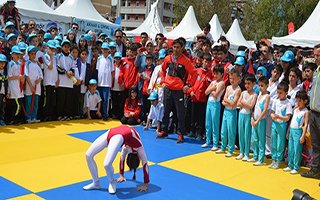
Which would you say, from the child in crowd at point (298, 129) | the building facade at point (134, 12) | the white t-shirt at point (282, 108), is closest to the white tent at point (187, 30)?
the white t-shirt at point (282, 108)

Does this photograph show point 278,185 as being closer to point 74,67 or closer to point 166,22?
point 74,67

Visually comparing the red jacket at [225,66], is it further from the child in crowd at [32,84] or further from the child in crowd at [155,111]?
the child in crowd at [32,84]

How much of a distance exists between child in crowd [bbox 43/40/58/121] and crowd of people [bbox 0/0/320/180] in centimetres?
2

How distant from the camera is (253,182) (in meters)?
6.19

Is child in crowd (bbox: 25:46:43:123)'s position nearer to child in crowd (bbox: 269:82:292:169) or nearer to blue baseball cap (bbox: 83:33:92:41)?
blue baseball cap (bbox: 83:33:92:41)

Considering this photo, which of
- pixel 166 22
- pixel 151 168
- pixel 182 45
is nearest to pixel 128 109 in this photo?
pixel 182 45

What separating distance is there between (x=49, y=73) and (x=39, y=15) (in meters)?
7.33

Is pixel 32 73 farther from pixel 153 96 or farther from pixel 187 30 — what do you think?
pixel 187 30

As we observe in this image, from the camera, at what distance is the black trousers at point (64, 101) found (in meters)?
9.86

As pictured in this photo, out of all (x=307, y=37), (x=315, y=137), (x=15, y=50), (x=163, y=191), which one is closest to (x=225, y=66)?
(x=315, y=137)

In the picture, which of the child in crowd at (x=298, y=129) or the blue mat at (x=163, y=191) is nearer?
the blue mat at (x=163, y=191)

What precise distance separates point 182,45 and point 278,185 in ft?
11.6

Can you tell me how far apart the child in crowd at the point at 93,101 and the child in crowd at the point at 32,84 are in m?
1.39

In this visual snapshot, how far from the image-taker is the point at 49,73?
9.48 m
